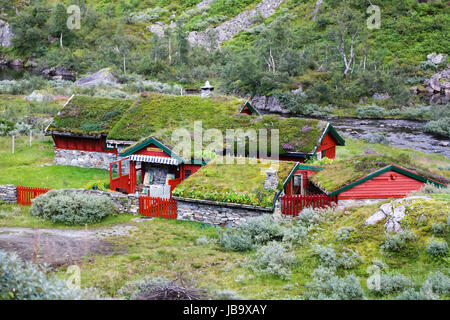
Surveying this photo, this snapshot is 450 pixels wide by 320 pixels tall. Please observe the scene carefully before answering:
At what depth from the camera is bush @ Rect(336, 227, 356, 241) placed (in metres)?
13.8

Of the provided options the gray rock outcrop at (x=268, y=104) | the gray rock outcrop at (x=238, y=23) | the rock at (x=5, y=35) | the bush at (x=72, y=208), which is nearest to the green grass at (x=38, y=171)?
the bush at (x=72, y=208)

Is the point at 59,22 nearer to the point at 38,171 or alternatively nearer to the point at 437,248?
the point at 38,171

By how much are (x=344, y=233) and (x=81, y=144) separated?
2028 cm

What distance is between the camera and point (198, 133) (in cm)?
2531

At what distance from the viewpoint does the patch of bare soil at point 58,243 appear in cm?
1364

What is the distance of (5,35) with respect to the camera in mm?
104250

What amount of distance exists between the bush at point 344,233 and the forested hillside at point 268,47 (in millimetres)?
41677

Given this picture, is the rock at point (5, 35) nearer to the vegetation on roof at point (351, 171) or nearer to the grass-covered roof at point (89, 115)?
the grass-covered roof at point (89, 115)

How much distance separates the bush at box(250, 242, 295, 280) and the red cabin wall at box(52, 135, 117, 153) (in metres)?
17.1

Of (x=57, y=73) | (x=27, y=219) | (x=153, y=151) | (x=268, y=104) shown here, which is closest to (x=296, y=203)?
(x=153, y=151)

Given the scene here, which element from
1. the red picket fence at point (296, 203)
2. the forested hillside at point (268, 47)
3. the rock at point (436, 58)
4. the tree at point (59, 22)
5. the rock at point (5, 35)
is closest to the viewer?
the red picket fence at point (296, 203)

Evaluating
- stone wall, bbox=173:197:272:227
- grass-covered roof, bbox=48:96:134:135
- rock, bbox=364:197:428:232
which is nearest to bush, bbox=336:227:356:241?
rock, bbox=364:197:428:232

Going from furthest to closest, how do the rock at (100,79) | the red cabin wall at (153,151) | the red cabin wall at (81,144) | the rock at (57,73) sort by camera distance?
the rock at (57,73), the rock at (100,79), the red cabin wall at (81,144), the red cabin wall at (153,151)
